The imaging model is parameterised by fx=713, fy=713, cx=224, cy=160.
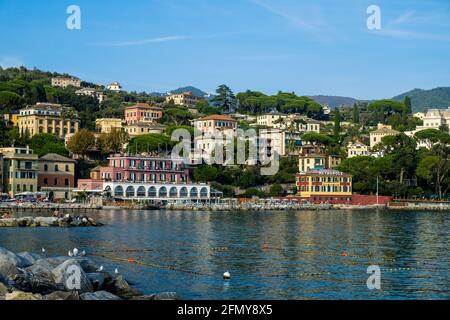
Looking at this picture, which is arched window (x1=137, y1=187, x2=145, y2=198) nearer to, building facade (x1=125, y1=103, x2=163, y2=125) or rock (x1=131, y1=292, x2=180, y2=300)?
building facade (x1=125, y1=103, x2=163, y2=125)

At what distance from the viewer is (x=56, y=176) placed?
82438 mm

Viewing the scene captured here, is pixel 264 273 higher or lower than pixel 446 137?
lower

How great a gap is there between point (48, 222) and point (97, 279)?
29.5 meters

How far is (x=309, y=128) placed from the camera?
134m

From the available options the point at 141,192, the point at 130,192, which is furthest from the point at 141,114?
the point at 130,192

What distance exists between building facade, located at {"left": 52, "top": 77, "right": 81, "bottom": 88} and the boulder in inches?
5850

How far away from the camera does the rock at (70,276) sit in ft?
68.3

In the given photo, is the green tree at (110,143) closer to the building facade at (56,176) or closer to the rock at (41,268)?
the building facade at (56,176)

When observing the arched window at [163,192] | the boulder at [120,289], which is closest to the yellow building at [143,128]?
the arched window at [163,192]

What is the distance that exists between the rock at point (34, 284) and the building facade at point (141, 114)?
105 metres

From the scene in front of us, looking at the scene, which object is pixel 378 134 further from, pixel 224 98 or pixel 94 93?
pixel 94 93
